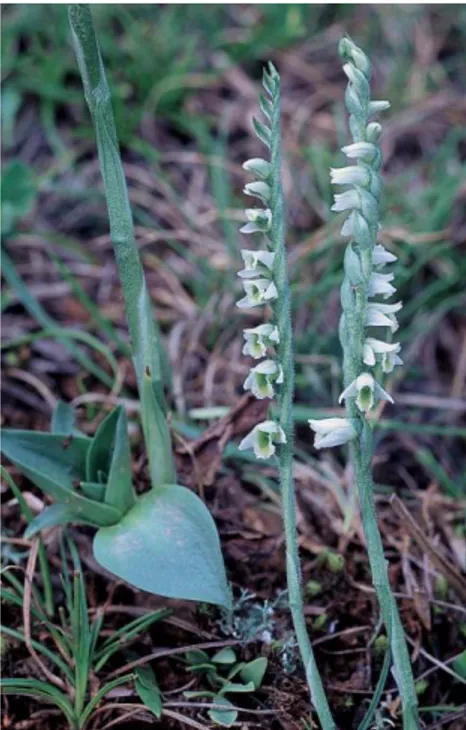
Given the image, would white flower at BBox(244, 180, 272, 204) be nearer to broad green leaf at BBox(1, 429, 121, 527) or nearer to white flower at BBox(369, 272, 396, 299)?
white flower at BBox(369, 272, 396, 299)

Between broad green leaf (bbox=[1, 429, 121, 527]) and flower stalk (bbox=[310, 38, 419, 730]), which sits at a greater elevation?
flower stalk (bbox=[310, 38, 419, 730])

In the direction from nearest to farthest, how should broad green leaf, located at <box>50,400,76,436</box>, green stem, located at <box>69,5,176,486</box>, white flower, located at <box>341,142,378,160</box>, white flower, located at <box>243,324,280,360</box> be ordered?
white flower, located at <box>341,142,378,160</box>, white flower, located at <box>243,324,280,360</box>, green stem, located at <box>69,5,176,486</box>, broad green leaf, located at <box>50,400,76,436</box>

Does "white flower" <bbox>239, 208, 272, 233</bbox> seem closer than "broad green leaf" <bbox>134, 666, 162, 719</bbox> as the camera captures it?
Yes

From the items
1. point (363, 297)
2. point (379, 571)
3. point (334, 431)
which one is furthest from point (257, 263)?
point (379, 571)

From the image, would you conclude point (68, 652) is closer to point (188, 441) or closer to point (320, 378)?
point (188, 441)

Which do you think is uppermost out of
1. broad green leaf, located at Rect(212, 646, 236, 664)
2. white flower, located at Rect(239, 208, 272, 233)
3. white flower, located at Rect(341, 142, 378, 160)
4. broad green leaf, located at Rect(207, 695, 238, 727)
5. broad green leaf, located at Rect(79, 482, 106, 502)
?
white flower, located at Rect(341, 142, 378, 160)

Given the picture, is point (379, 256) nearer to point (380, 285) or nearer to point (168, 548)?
point (380, 285)

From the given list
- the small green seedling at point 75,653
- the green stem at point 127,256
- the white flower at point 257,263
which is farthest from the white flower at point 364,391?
the small green seedling at point 75,653

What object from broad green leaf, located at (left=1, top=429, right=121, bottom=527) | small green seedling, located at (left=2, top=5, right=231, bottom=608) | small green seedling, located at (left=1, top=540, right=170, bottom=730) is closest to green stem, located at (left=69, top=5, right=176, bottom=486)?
small green seedling, located at (left=2, top=5, right=231, bottom=608)

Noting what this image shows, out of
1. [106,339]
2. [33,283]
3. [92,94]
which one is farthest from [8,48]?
Result: [92,94]
